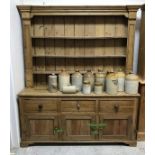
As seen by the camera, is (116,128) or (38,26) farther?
(38,26)

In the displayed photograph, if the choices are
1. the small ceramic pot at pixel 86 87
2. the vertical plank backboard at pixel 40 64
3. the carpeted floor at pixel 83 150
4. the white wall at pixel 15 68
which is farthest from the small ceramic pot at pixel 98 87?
the white wall at pixel 15 68

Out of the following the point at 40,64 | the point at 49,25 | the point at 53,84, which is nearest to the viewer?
the point at 53,84

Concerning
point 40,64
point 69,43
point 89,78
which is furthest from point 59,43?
point 89,78

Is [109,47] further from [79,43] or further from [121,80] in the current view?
[121,80]

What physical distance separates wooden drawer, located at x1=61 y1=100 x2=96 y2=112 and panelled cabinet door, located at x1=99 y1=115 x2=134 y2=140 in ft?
0.59

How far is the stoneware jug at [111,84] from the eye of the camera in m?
2.39

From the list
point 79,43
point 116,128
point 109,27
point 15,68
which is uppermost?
point 109,27

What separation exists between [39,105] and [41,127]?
29 centimetres

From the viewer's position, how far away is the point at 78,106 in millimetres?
2398

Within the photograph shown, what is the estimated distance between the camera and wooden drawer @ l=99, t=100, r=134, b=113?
7.86 ft

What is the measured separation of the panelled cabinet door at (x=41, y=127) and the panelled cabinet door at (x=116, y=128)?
600 millimetres

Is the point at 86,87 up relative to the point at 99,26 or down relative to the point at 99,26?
down
